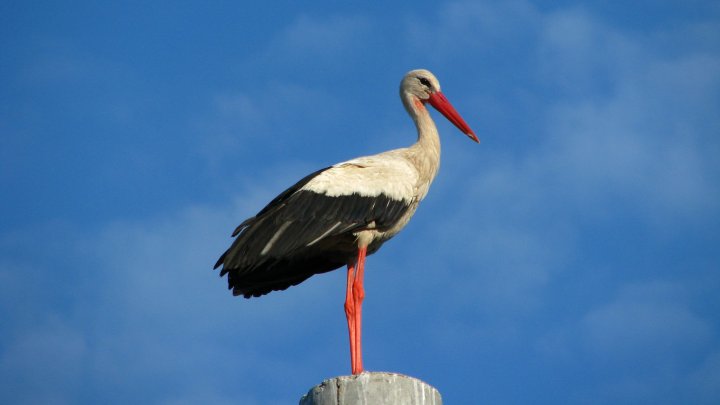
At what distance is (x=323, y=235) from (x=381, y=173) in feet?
3.01

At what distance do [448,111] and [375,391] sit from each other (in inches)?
215

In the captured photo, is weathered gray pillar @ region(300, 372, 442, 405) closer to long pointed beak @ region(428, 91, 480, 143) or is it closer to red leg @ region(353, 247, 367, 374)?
red leg @ region(353, 247, 367, 374)

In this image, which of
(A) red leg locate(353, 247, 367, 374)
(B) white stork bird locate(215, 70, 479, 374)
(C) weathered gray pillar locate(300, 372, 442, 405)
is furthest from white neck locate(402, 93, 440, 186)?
(C) weathered gray pillar locate(300, 372, 442, 405)

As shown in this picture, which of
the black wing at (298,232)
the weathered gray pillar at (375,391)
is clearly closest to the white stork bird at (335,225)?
the black wing at (298,232)

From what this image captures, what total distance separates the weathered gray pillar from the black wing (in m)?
2.84

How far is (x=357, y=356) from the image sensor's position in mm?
9672

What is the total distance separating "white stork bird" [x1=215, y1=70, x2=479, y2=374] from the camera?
32.2 feet

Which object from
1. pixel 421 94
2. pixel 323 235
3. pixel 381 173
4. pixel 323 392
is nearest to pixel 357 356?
pixel 323 235

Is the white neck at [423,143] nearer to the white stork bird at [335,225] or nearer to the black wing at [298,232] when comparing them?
the white stork bird at [335,225]

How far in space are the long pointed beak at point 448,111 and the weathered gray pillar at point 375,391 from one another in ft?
17.2

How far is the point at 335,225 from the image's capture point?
33.0 feet

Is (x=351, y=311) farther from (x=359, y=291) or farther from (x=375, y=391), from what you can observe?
(x=375, y=391)

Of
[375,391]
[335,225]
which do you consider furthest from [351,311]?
[375,391]

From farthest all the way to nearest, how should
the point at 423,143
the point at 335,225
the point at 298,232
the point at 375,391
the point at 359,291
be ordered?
the point at 423,143, the point at 359,291, the point at 335,225, the point at 298,232, the point at 375,391
